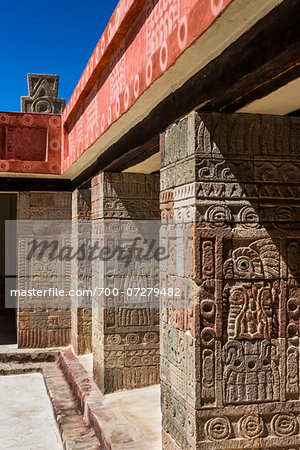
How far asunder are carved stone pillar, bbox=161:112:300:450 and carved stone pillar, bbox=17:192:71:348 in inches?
189

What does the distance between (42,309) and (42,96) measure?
2.94 m

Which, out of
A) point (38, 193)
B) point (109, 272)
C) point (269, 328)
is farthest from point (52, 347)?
point (269, 328)

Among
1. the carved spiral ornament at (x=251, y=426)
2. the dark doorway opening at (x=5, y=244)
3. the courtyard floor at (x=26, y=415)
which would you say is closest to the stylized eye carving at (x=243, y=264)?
the carved spiral ornament at (x=251, y=426)

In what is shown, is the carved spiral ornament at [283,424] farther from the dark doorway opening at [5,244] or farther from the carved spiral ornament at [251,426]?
the dark doorway opening at [5,244]

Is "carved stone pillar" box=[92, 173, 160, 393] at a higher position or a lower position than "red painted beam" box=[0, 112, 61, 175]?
lower

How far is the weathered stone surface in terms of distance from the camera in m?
6.72

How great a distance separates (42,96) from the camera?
6.77m

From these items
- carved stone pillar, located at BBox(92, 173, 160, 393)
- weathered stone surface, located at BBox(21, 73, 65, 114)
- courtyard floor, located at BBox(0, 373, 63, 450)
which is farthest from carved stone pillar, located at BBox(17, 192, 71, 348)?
carved stone pillar, located at BBox(92, 173, 160, 393)

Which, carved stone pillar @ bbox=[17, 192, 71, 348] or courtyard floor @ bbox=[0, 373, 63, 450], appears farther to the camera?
carved stone pillar @ bbox=[17, 192, 71, 348]

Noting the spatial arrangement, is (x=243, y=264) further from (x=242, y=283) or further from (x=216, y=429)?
(x=216, y=429)

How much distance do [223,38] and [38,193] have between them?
539 cm

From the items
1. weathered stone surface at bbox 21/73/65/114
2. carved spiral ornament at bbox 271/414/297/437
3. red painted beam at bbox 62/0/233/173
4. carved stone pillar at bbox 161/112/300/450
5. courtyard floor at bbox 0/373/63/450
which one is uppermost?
weathered stone surface at bbox 21/73/65/114

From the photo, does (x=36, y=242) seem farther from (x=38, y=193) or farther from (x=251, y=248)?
(x=251, y=248)

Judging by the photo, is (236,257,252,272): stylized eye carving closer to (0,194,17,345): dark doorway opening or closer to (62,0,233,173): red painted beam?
(62,0,233,173): red painted beam
